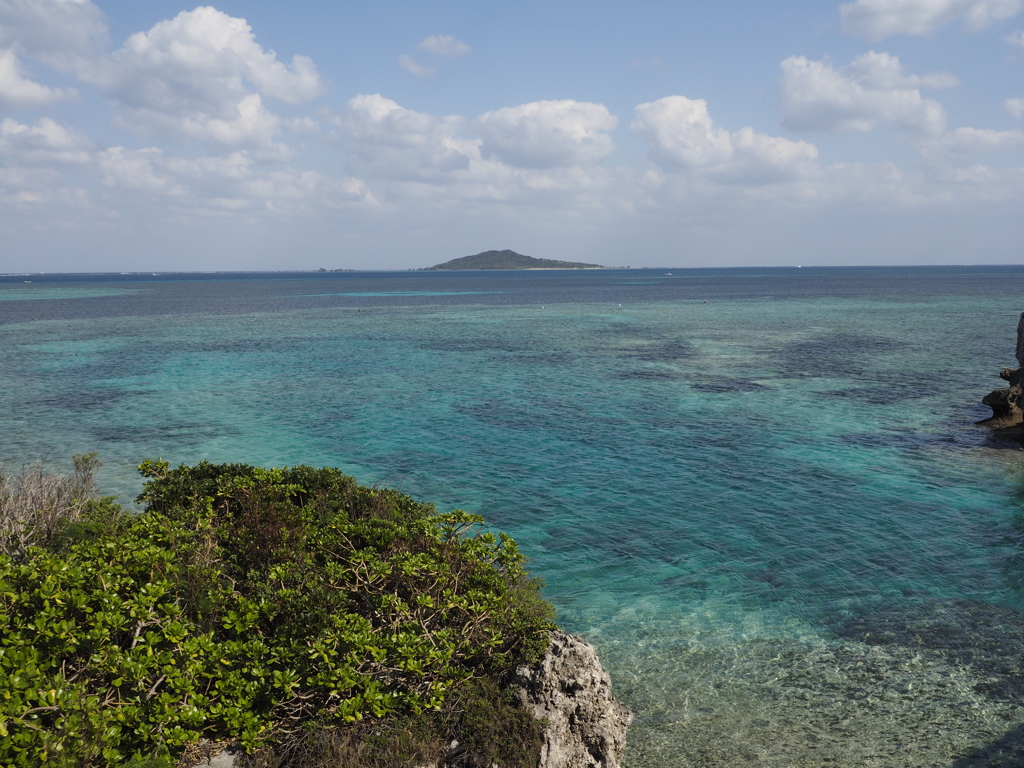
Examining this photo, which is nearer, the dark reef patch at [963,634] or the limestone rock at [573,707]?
the limestone rock at [573,707]

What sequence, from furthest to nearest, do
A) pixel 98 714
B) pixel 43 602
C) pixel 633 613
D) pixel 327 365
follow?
1. pixel 327 365
2. pixel 633 613
3. pixel 43 602
4. pixel 98 714

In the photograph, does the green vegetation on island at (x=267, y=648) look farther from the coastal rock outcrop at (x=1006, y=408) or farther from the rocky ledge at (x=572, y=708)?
the coastal rock outcrop at (x=1006, y=408)

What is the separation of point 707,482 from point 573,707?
1561 cm

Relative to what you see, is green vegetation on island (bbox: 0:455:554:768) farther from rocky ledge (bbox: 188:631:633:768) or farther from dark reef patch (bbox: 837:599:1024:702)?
dark reef patch (bbox: 837:599:1024:702)

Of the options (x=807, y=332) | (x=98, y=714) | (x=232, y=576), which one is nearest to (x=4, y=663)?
(x=98, y=714)

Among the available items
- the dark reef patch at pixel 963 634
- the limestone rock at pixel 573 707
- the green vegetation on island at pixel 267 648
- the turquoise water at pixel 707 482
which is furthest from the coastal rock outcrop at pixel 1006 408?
the limestone rock at pixel 573 707

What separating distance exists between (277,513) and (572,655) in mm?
6109

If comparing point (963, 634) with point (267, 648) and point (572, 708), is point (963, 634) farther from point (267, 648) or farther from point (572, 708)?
point (267, 648)

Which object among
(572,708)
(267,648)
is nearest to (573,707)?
(572,708)

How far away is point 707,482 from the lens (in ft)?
77.5

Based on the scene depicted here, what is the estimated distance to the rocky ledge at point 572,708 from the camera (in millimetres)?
9000

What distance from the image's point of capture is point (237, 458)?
1064 inches

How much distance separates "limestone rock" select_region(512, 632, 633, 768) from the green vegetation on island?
0.75 ft

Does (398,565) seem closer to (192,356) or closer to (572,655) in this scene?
(572,655)
